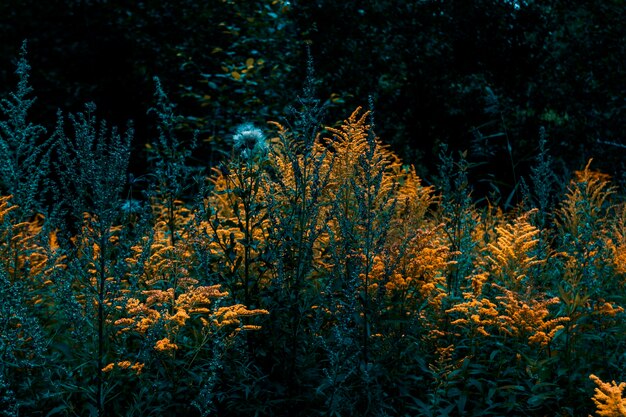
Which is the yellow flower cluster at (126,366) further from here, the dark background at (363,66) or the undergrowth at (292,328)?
the dark background at (363,66)

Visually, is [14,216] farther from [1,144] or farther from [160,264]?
[160,264]

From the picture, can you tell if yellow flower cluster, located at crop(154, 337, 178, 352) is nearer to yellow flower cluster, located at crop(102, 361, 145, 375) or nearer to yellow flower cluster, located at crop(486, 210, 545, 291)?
yellow flower cluster, located at crop(102, 361, 145, 375)

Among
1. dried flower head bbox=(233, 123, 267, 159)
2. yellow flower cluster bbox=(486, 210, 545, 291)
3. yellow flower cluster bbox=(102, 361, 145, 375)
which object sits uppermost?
dried flower head bbox=(233, 123, 267, 159)

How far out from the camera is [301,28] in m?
10.4

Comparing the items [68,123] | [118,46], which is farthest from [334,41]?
[68,123]

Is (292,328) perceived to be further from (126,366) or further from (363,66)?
(363,66)

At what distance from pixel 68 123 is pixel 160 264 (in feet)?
19.7

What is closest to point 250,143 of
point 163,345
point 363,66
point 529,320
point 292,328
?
point 292,328

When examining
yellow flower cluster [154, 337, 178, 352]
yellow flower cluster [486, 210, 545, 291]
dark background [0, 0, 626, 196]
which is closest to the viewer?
yellow flower cluster [154, 337, 178, 352]

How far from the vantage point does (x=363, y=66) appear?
10.6 m

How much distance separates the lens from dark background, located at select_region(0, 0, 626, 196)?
879 cm

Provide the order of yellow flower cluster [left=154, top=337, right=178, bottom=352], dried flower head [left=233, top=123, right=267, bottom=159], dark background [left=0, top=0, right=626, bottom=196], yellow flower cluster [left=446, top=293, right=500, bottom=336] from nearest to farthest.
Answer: yellow flower cluster [left=154, top=337, right=178, bottom=352] < yellow flower cluster [left=446, top=293, right=500, bottom=336] < dried flower head [left=233, top=123, right=267, bottom=159] < dark background [left=0, top=0, right=626, bottom=196]

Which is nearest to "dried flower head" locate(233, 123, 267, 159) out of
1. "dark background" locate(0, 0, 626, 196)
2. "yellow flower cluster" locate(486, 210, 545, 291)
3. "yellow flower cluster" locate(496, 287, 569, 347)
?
"yellow flower cluster" locate(486, 210, 545, 291)

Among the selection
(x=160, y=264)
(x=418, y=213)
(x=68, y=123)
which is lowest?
(x=160, y=264)
